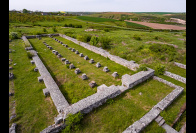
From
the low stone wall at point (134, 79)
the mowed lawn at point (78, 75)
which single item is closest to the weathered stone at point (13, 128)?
the mowed lawn at point (78, 75)

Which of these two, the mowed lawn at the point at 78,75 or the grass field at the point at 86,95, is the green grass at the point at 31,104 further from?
the mowed lawn at the point at 78,75

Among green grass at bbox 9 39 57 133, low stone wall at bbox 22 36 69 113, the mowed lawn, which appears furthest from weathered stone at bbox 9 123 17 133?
the mowed lawn

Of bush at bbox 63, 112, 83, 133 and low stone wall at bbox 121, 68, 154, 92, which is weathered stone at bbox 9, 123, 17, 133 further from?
low stone wall at bbox 121, 68, 154, 92

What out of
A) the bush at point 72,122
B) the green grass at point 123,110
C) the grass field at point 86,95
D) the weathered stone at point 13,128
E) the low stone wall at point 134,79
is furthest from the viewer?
Result: the low stone wall at point 134,79

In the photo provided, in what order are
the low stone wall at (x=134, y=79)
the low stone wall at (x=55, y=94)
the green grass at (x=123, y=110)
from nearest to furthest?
the green grass at (x=123, y=110) → the low stone wall at (x=55, y=94) → the low stone wall at (x=134, y=79)

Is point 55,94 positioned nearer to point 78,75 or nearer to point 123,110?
point 78,75

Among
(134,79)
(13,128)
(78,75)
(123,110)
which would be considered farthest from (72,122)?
(134,79)
